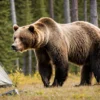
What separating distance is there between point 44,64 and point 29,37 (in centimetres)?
90

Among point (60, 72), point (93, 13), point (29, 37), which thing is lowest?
point (93, 13)

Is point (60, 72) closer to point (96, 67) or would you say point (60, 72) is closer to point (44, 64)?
point (44, 64)

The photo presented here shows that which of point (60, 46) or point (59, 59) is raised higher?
point (60, 46)

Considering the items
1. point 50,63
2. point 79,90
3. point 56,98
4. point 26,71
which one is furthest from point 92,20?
point 26,71

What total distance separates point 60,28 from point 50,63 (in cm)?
94

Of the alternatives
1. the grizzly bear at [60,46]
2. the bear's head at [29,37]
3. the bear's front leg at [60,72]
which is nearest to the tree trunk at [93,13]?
the grizzly bear at [60,46]

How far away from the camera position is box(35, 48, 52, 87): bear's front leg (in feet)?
32.8

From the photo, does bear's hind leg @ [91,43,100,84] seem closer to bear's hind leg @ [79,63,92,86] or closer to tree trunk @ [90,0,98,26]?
bear's hind leg @ [79,63,92,86]

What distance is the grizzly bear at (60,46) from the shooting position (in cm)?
970

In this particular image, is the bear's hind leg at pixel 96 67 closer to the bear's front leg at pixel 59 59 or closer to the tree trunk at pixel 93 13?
the bear's front leg at pixel 59 59

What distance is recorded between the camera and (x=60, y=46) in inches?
391

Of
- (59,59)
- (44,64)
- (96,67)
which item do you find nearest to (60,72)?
(59,59)

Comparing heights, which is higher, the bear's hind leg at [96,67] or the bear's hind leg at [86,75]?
the bear's hind leg at [96,67]

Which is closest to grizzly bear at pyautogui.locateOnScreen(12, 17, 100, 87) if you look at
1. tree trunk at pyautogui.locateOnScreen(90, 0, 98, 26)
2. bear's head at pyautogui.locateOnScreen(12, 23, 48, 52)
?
bear's head at pyautogui.locateOnScreen(12, 23, 48, 52)
